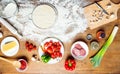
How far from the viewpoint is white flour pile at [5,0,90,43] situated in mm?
1346

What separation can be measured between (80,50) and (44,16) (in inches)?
9.1

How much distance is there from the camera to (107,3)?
1.32 metres

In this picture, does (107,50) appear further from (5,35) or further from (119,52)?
(5,35)

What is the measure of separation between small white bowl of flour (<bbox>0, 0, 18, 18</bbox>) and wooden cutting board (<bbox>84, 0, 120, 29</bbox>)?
0.33 metres

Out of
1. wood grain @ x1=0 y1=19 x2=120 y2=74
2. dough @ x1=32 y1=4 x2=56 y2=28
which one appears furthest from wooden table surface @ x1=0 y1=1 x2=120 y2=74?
dough @ x1=32 y1=4 x2=56 y2=28

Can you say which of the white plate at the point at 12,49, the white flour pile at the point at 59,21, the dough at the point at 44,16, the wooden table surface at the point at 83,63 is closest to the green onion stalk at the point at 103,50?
the wooden table surface at the point at 83,63

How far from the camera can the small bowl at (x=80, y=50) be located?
133 centimetres

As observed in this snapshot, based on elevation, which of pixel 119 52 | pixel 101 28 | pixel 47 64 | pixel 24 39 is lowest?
pixel 119 52

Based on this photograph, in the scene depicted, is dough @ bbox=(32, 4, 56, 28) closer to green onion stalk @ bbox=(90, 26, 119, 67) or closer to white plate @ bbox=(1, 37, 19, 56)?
white plate @ bbox=(1, 37, 19, 56)

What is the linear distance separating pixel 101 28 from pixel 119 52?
0.14 m

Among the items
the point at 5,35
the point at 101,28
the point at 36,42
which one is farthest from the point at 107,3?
the point at 5,35

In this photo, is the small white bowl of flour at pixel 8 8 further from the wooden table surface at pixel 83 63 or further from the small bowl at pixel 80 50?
the small bowl at pixel 80 50

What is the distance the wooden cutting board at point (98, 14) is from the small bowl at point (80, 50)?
3.6 inches

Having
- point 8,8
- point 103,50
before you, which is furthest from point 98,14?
point 8,8
